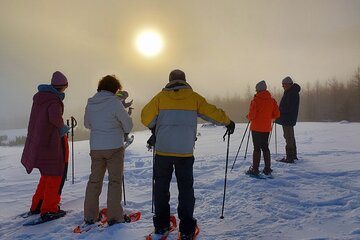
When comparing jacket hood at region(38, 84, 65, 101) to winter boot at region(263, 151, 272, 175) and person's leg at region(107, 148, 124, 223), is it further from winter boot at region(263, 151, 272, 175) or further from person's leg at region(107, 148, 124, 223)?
winter boot at region(263, 151, 272, 175)

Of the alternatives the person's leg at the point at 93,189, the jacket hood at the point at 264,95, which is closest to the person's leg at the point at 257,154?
the jacket hood at the point at 264,95

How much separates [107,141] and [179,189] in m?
1.30

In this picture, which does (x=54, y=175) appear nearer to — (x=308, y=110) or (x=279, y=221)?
(x=279, y=221)

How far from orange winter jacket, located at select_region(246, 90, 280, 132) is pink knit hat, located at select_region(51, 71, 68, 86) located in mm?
4618

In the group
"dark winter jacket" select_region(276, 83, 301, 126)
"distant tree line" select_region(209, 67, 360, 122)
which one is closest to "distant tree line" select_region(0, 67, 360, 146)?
"distant tree line" select_region(209, 67, 360, 122)

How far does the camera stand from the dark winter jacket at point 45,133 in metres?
4.98

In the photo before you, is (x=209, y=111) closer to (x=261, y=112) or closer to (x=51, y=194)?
(x=51, y=194)

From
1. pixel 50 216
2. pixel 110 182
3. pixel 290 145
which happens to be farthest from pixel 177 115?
pixel 290 145

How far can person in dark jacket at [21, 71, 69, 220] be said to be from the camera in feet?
16.4

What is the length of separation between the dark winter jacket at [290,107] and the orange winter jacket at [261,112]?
1.71 meters

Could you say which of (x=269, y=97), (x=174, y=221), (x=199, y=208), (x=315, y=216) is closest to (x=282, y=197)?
(x=315, y=216)

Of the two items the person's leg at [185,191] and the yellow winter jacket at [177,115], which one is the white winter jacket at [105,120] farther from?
the person's leg at [185,191]

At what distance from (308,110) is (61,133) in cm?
9140

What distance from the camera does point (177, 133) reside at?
4199 mm
